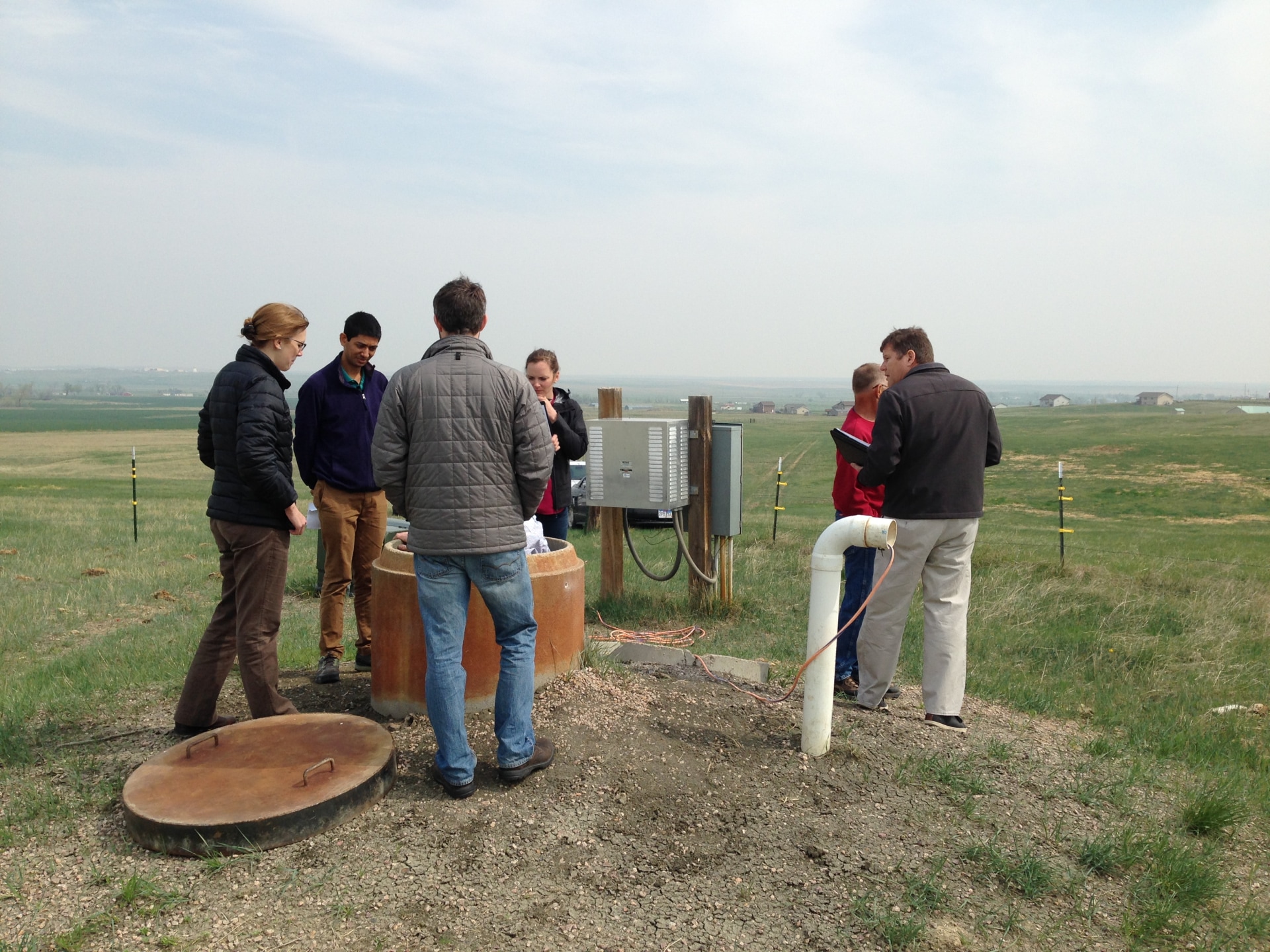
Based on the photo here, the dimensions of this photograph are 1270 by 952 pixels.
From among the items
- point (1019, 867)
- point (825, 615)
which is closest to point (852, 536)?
point (825, 615)

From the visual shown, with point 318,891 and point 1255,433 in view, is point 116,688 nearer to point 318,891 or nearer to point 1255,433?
point 318,891

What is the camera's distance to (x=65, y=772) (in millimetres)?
→ 4223

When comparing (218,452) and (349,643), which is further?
(349,643)

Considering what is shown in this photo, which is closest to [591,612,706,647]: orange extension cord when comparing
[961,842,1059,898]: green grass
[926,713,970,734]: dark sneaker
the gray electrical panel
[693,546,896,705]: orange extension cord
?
the gray electrical panel

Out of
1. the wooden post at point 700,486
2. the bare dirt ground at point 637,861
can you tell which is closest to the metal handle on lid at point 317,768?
the bare dirt ground at point 637,861

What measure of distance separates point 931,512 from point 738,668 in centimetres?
172

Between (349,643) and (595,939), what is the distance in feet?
14.7

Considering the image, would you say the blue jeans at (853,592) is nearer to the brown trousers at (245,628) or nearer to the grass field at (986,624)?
the grass field at (986,624)

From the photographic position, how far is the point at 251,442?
436cm

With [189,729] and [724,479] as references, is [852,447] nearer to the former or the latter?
[724,479]

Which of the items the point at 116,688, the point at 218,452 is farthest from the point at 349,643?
the point at 218,452

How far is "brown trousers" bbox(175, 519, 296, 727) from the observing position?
4.49m

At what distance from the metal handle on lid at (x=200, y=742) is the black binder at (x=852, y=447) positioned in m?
3.35

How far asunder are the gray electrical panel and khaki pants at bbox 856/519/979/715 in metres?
3.15
